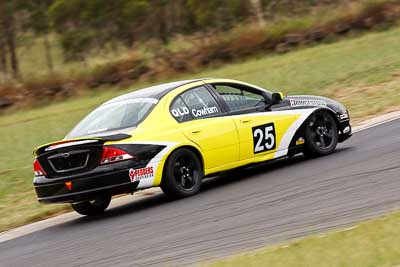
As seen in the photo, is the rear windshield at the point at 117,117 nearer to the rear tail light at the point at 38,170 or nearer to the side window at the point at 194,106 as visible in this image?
the side window at the point at 194,106

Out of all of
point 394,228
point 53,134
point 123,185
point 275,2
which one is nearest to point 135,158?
point 123,185

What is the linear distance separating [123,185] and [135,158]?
34 centimetres

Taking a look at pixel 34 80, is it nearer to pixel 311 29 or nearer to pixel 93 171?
pixel 311 29

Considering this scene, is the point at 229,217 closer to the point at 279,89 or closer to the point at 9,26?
the point at 279,89

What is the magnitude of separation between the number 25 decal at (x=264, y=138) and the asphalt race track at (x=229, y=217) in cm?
36

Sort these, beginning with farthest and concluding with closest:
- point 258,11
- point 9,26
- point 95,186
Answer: point 9,26
point 258,11
point 95,186

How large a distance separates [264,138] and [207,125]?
963 mm

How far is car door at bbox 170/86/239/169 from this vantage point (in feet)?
37.2

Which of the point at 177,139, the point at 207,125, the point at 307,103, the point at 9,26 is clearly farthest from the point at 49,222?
the point at 9,26

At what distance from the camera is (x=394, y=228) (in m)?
7.14

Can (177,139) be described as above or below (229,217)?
above

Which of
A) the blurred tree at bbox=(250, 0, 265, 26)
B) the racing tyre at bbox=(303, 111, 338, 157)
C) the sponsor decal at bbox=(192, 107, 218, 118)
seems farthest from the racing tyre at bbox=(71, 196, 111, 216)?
the blurred tree at bbox=(250, 0, 265, 26)

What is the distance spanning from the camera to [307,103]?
12773 mm

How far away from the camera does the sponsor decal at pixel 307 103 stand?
12.7 meters
